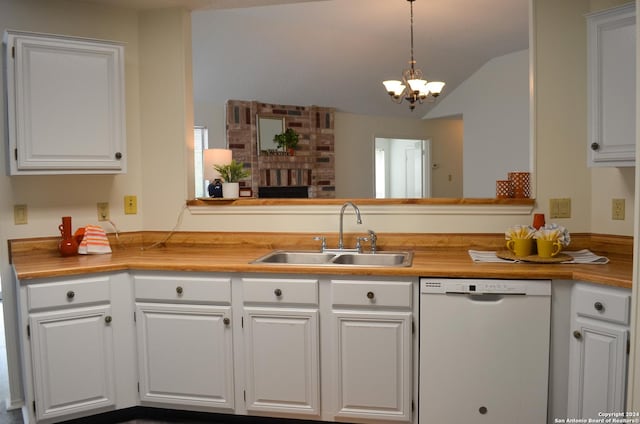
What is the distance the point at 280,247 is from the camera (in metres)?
2.83

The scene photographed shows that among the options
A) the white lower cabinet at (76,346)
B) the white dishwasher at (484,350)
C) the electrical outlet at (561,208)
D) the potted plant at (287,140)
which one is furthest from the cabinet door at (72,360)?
the potted plant at (287,140)

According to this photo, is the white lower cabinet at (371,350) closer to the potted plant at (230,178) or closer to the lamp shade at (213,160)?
the potted plant at (230,178)

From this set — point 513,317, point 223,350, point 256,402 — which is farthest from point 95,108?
point 513,317

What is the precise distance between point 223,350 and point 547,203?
5.97 feet

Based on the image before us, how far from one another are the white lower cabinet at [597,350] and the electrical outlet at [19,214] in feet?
9.07

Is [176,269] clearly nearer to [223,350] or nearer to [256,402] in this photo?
[223,350]

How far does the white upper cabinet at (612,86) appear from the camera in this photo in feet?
6.87

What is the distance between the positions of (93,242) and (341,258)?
133cm

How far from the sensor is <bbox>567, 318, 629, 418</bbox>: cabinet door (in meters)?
1.86

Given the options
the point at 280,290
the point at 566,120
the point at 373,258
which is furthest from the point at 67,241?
the point at 566,120

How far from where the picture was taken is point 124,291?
7.84ft

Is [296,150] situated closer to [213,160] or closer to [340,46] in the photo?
[340,46]

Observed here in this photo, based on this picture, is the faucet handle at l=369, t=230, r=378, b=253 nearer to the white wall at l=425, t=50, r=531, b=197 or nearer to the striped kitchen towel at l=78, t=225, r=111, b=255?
the striped kitchen towel at l=78, t=225, r=111, b=255

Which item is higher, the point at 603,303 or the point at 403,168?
the point at 403,168
